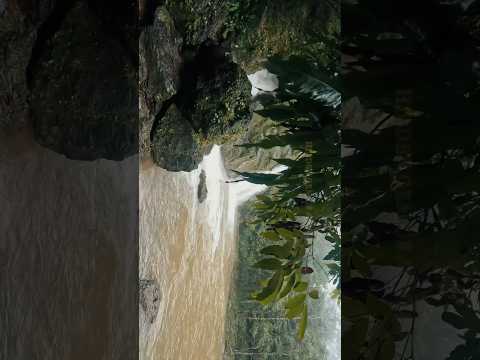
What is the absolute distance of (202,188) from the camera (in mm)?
1118

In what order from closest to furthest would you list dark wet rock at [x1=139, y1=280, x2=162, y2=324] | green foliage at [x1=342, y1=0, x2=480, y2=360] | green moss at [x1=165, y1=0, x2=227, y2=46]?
green foliage at [x1=342, y1=0, x2=480, y2=360] < green moss at [x1=165, y1=0, x2=227, y2=46] < dark wet rock at [x1=139, y1=280, x2=162, y2=324]

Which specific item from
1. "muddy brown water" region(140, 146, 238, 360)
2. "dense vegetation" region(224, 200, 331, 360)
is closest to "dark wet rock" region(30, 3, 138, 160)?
"muddy brown water" region(140, 146, 238, 360)

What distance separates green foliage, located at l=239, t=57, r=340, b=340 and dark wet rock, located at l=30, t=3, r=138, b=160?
0.41 meters

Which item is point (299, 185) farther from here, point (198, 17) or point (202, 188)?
point (198, 17)

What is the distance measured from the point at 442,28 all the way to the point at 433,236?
0.93 ft

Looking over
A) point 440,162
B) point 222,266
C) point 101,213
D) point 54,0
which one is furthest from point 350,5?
point 101,213

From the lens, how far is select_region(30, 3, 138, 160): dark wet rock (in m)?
1.15

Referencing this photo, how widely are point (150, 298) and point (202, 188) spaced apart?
0.86ft

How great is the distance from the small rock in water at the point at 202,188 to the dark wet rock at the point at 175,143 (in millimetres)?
28

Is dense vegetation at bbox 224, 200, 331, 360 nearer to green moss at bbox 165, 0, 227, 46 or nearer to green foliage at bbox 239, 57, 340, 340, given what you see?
green foliage at bbox 239, 57, 340, 340

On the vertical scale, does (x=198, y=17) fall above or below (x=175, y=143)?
above

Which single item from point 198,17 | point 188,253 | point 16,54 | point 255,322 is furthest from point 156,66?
point 255,322

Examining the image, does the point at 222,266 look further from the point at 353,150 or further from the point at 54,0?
the point at 54,0

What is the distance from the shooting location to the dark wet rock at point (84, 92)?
115 centimetres
